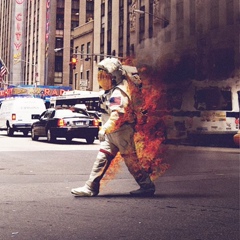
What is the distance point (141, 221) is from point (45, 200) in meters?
1.71

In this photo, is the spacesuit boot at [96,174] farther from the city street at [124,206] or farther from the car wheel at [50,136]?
the car wheel at [50,136]

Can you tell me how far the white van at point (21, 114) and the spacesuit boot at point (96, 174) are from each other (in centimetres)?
1994

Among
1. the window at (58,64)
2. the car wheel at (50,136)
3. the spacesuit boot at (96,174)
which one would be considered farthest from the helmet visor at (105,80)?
the window at (58,64)

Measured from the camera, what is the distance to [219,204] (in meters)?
6.19

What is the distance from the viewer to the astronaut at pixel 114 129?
20.4 ft

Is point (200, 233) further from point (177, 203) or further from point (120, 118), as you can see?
point (120, 118)

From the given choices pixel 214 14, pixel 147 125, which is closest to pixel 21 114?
pixel 147 125

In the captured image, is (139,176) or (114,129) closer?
(114,129)

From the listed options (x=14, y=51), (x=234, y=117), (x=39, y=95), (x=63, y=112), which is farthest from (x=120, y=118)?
(x=14, y=51)

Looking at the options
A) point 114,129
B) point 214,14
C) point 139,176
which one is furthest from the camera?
point 139,176

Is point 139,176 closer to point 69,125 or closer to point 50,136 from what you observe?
point 69,125

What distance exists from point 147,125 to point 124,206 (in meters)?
1.45

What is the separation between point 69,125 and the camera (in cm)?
1948

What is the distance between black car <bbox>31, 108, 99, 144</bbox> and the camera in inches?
766
